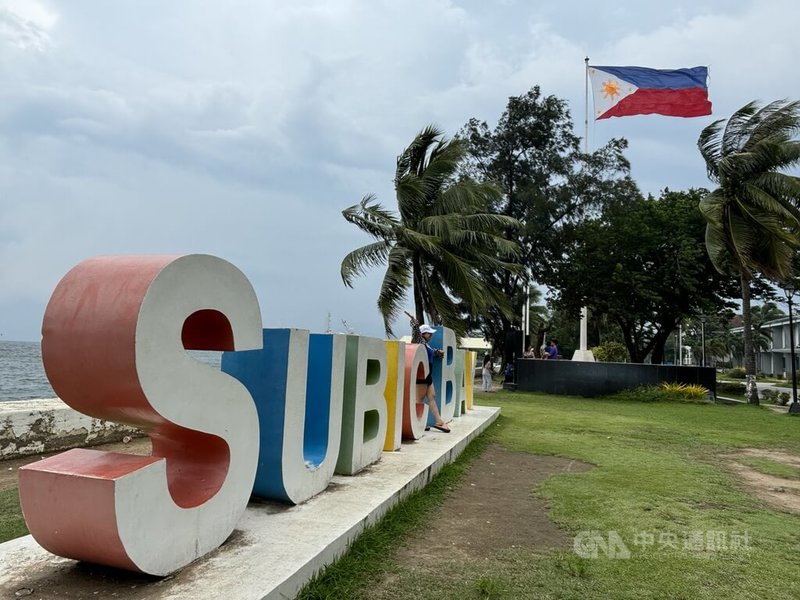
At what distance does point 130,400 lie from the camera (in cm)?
315

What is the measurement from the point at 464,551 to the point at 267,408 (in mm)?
1806

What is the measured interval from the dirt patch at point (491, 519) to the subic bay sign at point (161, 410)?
3.79 feet

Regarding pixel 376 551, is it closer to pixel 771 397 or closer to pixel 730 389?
pixel 771 397

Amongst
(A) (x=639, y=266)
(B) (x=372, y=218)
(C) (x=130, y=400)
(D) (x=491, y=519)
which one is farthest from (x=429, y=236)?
(A) (x=639, y=266)

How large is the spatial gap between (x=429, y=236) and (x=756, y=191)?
34.2 feet

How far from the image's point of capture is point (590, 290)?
26281 millimetres

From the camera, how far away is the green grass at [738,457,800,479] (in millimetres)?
7582

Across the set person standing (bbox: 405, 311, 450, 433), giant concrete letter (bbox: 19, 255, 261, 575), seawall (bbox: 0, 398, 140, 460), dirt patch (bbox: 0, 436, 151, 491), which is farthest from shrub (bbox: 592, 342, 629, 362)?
giant concrete letter (bbox: 19, 255, 261, 575)

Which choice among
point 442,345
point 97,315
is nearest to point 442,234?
point 442,345

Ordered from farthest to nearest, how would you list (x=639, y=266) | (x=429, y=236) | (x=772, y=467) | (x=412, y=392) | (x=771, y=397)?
1. (x=639, y=266)
2. (x=771, y=397)
3. (x=429, y=236)
4. (x=772, y=467)
5. (x=412, y=392)

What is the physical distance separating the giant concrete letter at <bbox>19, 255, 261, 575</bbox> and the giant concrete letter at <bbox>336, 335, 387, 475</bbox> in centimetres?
215

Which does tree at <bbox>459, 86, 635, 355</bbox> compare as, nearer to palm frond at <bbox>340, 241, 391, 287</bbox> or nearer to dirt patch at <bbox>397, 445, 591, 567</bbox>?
palm frond at <bbox>340, 241, 391, 287</bbox>

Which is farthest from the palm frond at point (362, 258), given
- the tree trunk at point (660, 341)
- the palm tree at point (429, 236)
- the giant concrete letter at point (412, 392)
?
the tree trunk at point (660, 341)

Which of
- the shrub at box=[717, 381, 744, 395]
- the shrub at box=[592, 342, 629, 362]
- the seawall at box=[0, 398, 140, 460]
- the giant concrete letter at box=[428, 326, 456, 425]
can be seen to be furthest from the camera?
the shrub at box=[717, 381, 744, 395]
